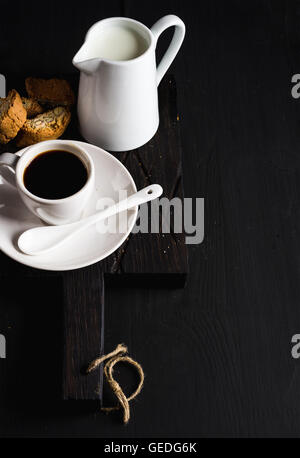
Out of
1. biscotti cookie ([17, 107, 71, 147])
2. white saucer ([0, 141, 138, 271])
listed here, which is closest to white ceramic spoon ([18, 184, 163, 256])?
white saucer ([0, 141, 138, 271])

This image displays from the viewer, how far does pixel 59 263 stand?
0.76 metres

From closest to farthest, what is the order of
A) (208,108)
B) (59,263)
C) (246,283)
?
(59,263) → (246,283) → (208,108)

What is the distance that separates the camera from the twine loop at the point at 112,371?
78cm

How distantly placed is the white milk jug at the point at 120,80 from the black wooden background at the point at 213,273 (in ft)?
0.49

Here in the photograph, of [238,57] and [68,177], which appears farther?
[238,57]

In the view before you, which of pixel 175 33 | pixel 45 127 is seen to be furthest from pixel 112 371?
pixel 175 33

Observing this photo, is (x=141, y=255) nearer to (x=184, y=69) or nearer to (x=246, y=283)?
(x=246, y=283)

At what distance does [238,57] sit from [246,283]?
397mm

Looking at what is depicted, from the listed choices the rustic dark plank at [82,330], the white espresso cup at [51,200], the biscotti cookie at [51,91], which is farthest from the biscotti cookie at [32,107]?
the rustic dark plank at [82,330]

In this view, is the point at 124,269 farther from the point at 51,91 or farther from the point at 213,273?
the point at 51,91

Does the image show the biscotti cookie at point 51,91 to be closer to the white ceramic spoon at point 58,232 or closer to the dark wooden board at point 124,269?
the dark wooden board at point 124,269

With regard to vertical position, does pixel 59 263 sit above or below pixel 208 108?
below
